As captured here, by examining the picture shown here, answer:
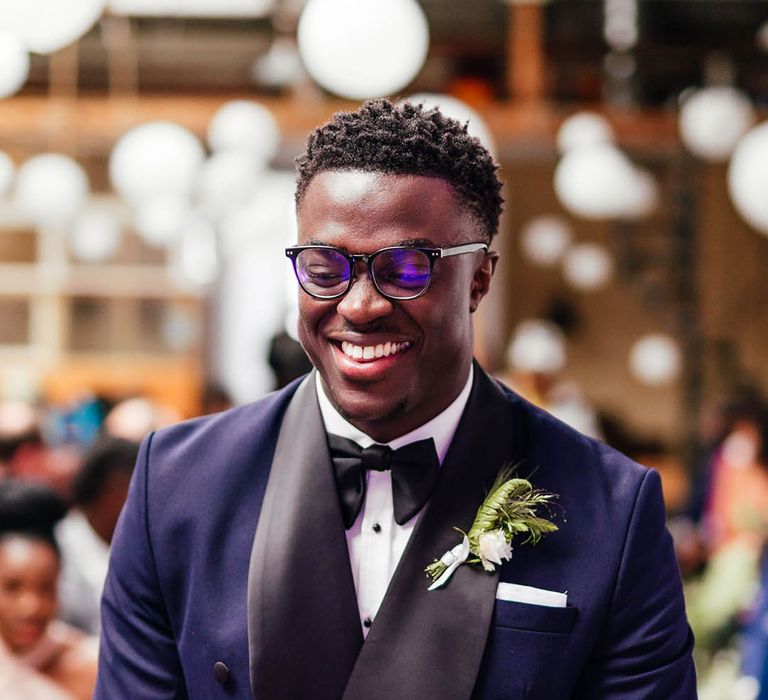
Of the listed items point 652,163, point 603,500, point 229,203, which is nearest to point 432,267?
point 603,500

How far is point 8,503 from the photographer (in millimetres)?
2852

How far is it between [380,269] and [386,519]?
0.34 meters

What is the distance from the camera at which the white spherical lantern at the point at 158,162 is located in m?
5.44

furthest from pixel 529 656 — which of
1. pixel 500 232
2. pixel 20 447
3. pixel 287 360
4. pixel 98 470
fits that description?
pixel 500 232

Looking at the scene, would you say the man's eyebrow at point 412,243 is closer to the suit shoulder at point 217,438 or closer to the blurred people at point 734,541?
the suit shoulder at point 217,438

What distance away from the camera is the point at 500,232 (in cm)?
977

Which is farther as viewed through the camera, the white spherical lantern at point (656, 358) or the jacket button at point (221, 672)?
the white spherical lantern at point (656, 358)

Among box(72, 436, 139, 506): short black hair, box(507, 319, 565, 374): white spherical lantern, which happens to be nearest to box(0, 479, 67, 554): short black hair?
box(72, 436, 139, 506): short black hair

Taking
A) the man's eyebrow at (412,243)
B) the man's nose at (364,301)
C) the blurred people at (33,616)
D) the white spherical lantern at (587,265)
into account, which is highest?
the man's eyebrow at (412,243)

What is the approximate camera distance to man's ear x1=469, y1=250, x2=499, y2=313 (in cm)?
148

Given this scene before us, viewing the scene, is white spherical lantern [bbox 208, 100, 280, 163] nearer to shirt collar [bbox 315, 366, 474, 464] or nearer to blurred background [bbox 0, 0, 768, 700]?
blurred background [bbox 0, 0, 768, 700]

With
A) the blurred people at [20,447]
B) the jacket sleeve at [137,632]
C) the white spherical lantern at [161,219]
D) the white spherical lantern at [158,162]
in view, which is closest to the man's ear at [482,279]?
the jacket sleeve at [137,632]

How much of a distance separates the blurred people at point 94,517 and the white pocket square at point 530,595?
2046mm

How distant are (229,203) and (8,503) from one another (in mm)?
4444
